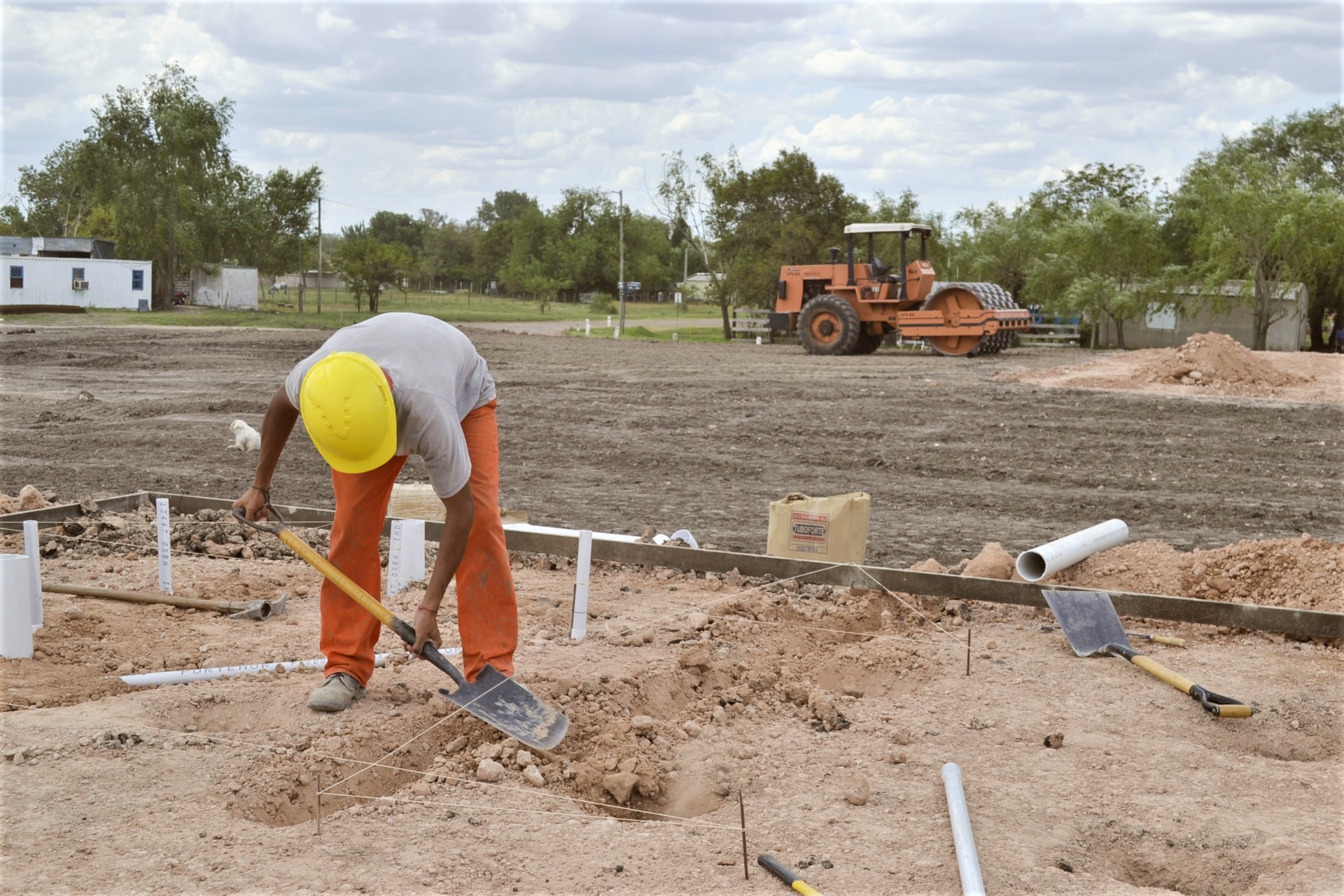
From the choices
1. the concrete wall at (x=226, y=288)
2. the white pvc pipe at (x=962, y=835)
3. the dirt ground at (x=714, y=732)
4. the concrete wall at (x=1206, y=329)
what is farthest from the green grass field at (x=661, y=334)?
the white pvc pipe at (x=962, y=835)

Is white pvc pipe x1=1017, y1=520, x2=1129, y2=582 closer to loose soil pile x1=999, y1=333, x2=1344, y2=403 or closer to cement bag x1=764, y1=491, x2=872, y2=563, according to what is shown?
cement bag x1=764, y1=491, x2=872, y2=563

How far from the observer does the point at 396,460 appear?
14.0 ft

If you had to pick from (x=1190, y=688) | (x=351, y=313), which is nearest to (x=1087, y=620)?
(x=1190, y=688)

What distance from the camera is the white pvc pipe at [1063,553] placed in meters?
5.73

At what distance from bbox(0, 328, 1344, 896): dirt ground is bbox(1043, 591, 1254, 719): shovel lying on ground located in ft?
0.26

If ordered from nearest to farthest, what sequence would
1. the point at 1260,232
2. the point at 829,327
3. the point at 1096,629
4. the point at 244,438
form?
the point at 1096,629 < the point at 244,438 < the point at 829,327 < the point at 1260,232

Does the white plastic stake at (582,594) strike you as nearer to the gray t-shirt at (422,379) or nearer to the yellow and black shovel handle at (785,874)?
the gray t-shirt at (422,379)

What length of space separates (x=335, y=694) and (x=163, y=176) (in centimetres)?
4637

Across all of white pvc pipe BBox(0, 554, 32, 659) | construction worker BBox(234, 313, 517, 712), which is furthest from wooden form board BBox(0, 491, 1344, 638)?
construction worker BBox(234, 313, 517, 712)

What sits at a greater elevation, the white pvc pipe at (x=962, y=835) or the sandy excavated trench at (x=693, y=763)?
the white pvc pipe at (x=962, y=835)

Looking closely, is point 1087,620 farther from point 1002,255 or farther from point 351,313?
point 351,313

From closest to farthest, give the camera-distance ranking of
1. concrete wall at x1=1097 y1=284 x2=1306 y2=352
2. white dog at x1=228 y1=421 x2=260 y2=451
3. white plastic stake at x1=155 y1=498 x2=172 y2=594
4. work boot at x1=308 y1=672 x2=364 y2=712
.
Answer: work boot at x1=308 y1=672 x2=364 y2=712
white plastic stake at x1=155 y1=498 x2=172 y2=594
white dog at x1=228 y1=421 x2=260 y2=451
concrete wall at x1=1097 y1=284 x2=1306 y2=352

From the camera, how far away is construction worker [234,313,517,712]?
142 inches

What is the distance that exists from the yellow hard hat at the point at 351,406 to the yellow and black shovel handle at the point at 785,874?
5.37 ft
